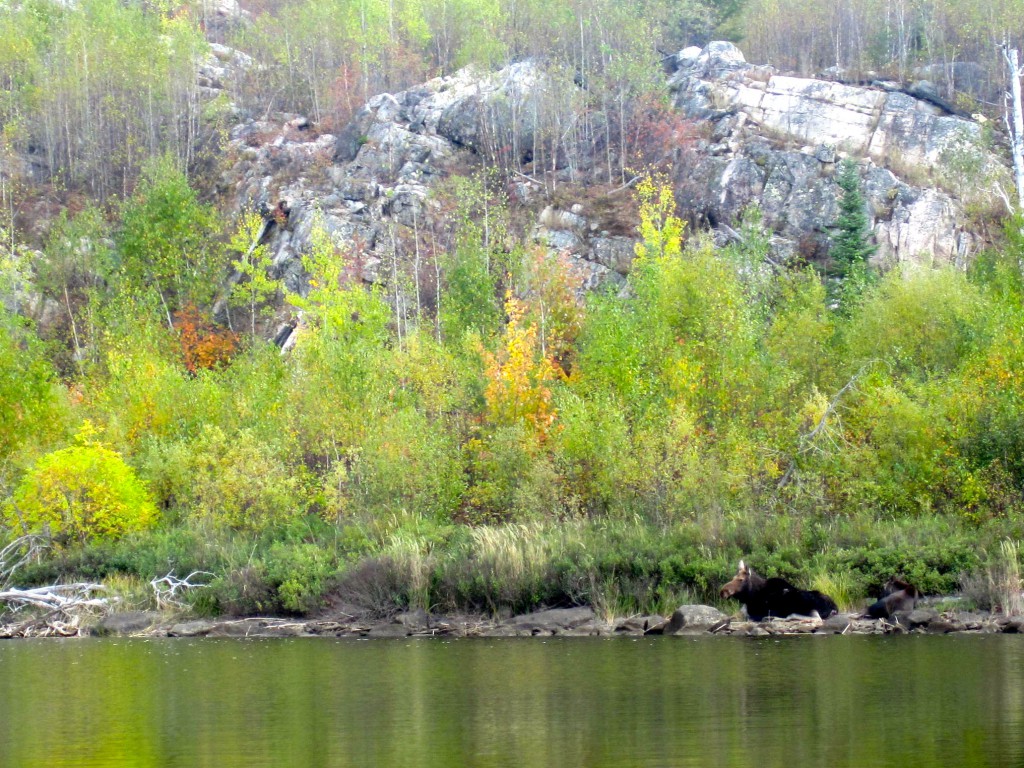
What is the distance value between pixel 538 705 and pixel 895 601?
1316cm

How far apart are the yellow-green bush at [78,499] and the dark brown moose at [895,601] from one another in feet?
77.3

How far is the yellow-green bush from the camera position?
36.9 metres

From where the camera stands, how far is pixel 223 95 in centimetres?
8481

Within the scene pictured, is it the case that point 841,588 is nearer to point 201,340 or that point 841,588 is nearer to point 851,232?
point 851,232

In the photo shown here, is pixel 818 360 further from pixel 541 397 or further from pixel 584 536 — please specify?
pixel 584 536

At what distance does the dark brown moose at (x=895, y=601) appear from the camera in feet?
87.0

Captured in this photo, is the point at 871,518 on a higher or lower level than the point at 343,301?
lower

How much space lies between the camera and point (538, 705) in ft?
53.8

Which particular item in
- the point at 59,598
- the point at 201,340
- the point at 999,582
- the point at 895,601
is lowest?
the point at 59,598

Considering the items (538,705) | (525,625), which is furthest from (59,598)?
(538,705)

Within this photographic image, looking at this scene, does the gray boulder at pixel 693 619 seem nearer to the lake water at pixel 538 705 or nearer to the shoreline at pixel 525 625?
the shoreline at pixel 525 625

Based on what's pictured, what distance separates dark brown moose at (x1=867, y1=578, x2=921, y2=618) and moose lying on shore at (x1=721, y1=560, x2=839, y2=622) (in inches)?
42.4

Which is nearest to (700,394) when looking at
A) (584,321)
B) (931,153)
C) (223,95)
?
(584,321)

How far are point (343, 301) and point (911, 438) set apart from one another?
29.6m
